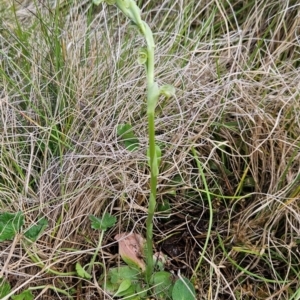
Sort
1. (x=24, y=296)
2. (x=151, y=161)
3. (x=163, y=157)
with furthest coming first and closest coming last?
1. (x=163, y=157)
2. (x=24, y=296)
3. (x=151, y=161)

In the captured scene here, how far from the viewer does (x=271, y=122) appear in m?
1.19

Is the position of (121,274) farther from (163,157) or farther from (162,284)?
(163,157)

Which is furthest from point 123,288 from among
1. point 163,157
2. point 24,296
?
point 163,157

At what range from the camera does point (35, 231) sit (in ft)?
3.43

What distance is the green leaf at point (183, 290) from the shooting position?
0.98 meters

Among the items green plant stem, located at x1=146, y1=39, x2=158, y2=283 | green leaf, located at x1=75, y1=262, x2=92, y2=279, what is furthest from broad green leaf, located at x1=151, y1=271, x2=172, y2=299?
green leaf, located at x1=75, y1=262, x2=92, y2=279

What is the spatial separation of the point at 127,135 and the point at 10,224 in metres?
0.30

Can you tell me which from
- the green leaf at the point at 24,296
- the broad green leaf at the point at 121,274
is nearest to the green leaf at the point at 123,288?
the broad green leaf at the point at 121,274

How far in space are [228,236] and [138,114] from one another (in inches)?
13.0

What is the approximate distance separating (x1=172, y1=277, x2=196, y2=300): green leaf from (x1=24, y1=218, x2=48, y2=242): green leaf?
10.6 inches

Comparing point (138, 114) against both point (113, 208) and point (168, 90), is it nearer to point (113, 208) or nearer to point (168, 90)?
point (113, 208)

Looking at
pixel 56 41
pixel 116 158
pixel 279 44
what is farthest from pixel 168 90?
pixel 279 44

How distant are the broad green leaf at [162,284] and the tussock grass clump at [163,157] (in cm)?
5

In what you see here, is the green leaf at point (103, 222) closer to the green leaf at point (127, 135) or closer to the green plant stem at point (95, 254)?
the green plant stem at point (95, 254)
